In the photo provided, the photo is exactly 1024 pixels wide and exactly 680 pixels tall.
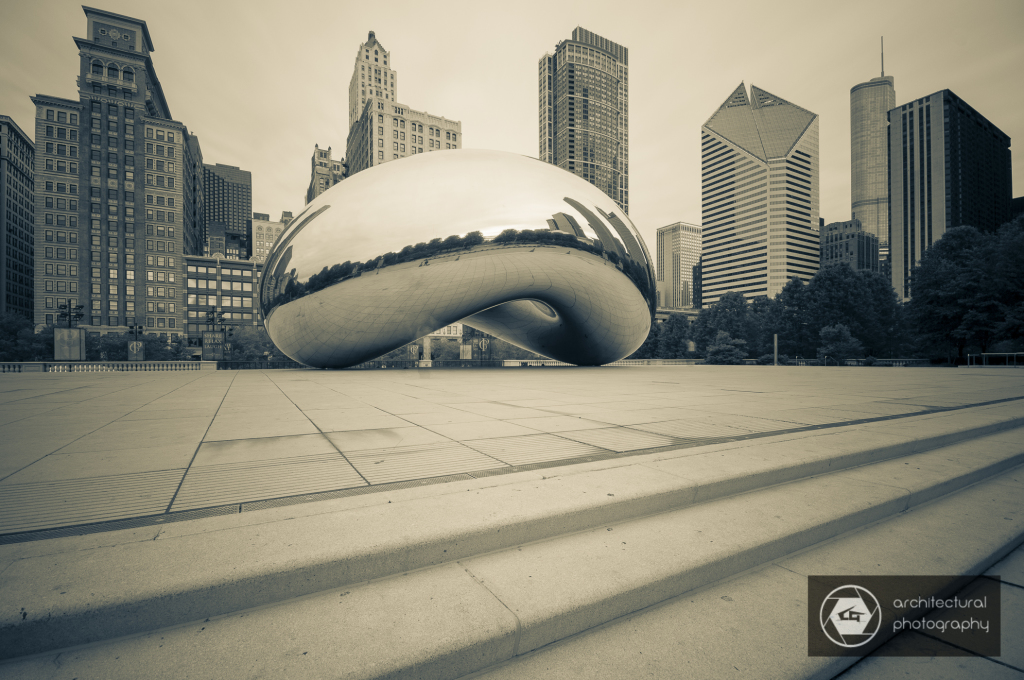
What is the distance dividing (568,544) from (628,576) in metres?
0.41

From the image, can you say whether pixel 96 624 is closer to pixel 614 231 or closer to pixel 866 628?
pixel 866 628

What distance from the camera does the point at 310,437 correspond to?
4.70 metres

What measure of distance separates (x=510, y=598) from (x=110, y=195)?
120 metres

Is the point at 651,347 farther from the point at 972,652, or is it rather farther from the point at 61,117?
the point at 61,117

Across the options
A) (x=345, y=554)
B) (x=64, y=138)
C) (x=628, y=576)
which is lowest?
(x=628, y=576)

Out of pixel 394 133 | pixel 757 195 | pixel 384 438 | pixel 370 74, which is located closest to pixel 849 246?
pixel 757 195

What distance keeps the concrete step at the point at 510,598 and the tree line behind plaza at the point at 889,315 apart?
118ft

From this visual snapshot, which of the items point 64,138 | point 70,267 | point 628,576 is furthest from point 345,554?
point 64,138

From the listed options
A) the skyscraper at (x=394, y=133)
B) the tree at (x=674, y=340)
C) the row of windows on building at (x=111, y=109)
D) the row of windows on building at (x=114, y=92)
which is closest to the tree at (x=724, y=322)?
the tree at (x=674, y=340)

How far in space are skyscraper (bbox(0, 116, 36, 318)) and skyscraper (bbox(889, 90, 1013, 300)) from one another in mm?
178473

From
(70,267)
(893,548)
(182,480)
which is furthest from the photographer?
(70,267)

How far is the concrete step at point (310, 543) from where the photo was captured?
1748 millimetres

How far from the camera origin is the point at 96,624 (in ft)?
5.67

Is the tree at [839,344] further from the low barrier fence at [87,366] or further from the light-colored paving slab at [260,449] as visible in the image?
the low barrier fence at [87,366]
